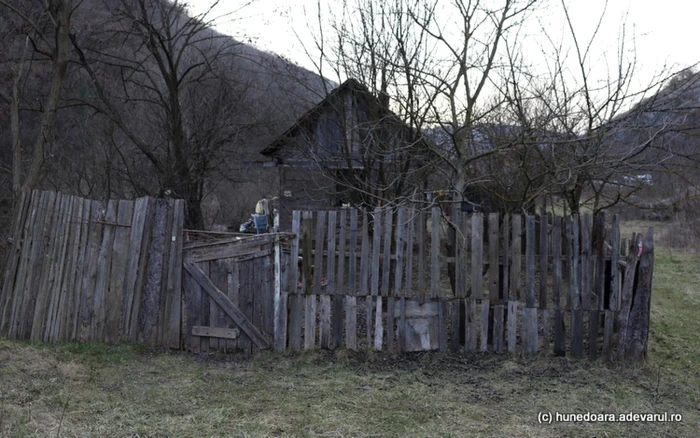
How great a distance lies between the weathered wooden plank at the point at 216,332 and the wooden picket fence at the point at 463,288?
52 cm

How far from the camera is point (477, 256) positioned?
21.6ft

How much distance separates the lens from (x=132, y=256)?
6.96 meters

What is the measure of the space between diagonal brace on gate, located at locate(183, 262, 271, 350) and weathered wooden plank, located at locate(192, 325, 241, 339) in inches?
4.1

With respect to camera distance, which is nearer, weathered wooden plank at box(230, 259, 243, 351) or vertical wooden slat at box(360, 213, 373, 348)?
vertical wooden slat at box(360, 213, 373, 348)

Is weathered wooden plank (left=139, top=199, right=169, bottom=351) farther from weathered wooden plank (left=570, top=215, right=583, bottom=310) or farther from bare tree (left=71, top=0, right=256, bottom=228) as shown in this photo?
bare tree (left=71, top=0, right=256, bottom=228)

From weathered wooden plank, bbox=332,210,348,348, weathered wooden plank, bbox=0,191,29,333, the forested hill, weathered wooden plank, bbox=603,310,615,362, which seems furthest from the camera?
the forested hill

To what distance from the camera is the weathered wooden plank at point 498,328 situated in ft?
21.1

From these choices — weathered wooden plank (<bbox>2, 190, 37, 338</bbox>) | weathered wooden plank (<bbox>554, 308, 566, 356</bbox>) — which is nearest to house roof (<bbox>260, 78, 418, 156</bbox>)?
weathered wooden plank (<bbox>554, 308, 566, 356</bbox>)

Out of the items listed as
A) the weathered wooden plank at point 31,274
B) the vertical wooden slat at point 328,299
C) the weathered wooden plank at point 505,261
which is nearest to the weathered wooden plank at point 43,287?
the weathered wooden plank at point 31,274

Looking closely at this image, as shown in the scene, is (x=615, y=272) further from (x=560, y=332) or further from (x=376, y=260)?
(x=376, y=260)

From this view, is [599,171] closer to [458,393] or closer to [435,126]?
[435,126]

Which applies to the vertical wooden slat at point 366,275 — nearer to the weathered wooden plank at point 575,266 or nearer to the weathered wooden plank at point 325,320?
the weathered wooden plank at point 325,320

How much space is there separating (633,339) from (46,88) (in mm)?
13911

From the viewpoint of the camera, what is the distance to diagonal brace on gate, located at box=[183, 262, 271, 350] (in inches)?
267
